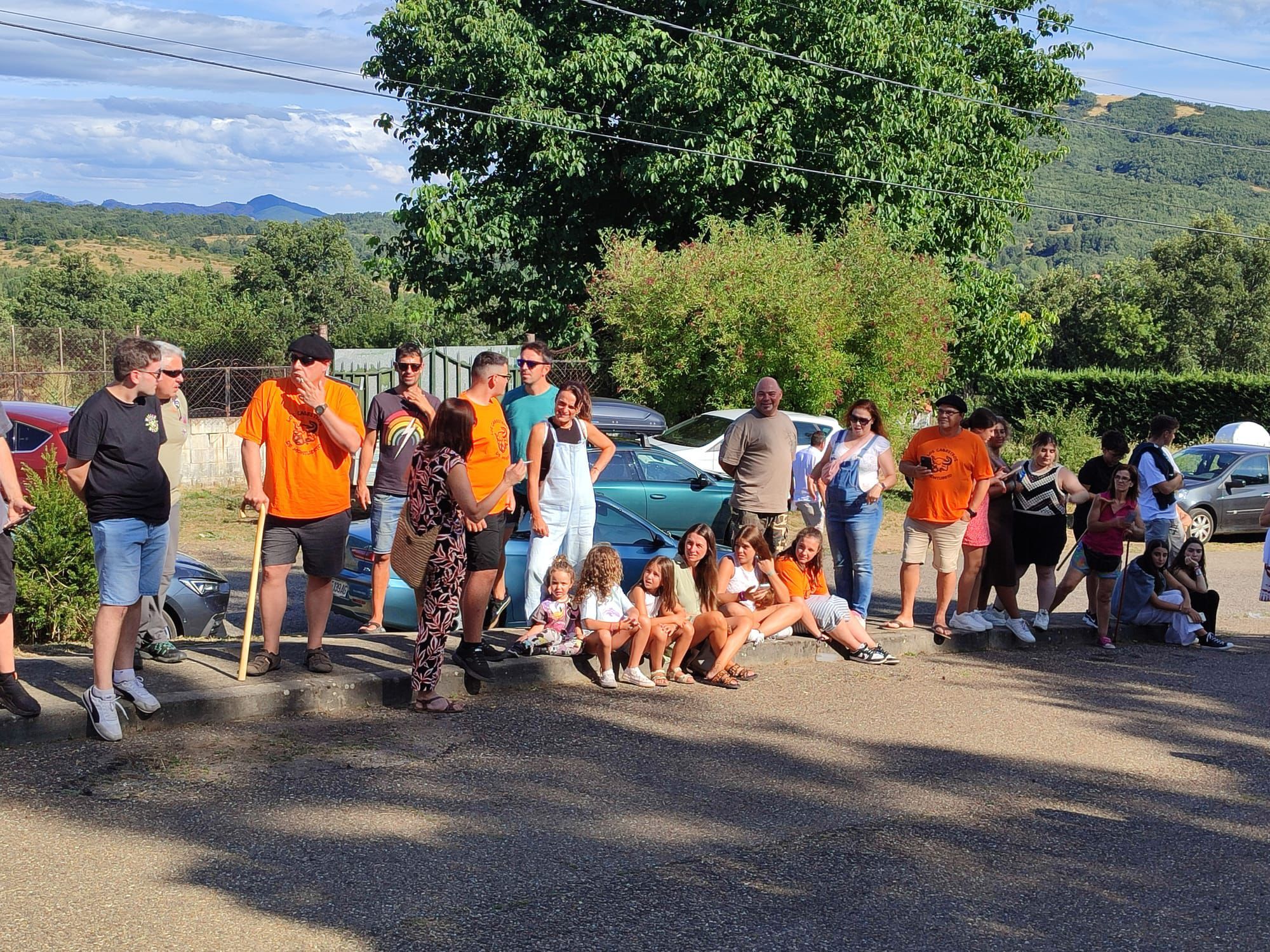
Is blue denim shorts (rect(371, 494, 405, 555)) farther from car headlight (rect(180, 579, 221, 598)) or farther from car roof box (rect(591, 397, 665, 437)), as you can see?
car roof box (rect(591, 397, 665, 437))

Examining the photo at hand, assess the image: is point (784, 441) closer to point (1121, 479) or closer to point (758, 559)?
point (758, 559)

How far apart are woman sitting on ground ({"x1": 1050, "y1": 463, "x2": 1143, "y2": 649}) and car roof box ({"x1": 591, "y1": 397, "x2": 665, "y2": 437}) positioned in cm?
921

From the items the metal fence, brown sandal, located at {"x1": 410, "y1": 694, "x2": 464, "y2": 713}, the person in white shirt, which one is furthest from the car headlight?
the metal fence

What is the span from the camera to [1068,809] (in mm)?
6270

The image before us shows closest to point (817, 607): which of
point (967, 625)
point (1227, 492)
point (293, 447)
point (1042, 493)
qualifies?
point (967, 625)

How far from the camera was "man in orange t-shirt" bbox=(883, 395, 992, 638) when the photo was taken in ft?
31.6

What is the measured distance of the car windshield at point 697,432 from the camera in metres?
18.5

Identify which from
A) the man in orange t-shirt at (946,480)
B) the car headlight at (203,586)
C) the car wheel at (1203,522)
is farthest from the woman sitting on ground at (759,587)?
the car wheel at (1203,522)

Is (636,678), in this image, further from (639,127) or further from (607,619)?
(639,127)

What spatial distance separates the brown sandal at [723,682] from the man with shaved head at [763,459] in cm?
146

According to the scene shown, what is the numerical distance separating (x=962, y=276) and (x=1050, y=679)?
20517 millimetres

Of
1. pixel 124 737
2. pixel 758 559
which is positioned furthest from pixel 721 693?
pixel 124 737

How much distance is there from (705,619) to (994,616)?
10.7 feet

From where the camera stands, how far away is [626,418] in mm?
Result: 19734
